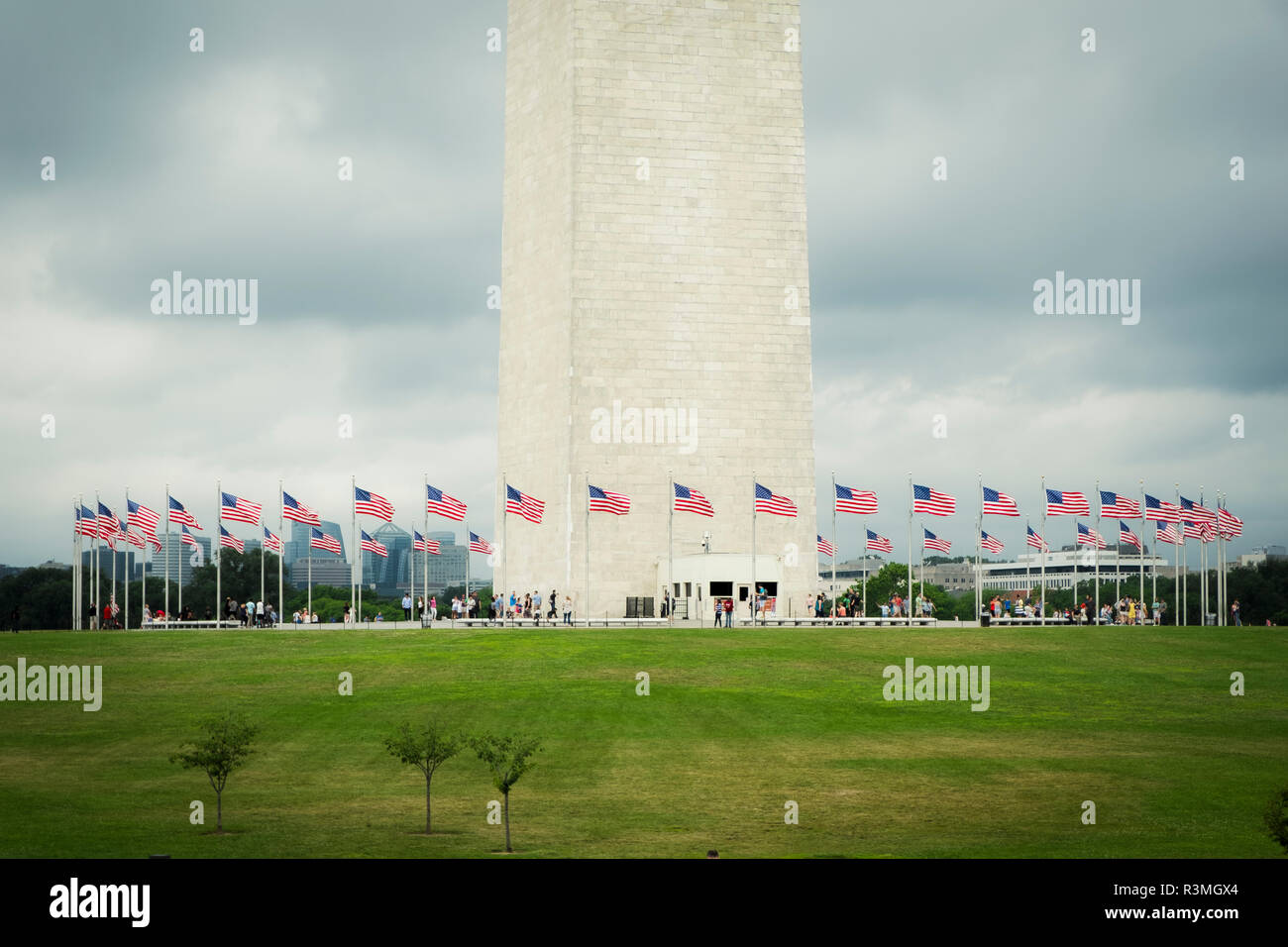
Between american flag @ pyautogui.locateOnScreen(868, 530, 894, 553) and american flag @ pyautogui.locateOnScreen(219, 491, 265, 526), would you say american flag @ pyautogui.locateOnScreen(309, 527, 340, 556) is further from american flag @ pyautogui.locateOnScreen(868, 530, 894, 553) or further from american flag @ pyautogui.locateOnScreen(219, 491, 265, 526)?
american flag @ pyautogui.locateOnScreen(868, 530, 894, 553)

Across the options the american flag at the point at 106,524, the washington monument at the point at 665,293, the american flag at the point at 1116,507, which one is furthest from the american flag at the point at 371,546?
the american flag at the point at 1116,507

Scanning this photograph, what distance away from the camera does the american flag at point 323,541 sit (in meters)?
64.6

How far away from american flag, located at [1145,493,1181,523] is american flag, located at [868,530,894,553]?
11095mm

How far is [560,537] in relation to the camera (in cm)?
7850

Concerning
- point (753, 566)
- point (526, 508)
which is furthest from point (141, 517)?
point (753, 566)

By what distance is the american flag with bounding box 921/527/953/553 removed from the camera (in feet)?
213

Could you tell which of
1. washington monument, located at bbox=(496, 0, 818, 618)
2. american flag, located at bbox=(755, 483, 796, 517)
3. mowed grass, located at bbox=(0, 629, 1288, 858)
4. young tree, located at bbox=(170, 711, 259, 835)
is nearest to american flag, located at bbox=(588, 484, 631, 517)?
american flag, located at bbox=(755, 483, 796, 517)

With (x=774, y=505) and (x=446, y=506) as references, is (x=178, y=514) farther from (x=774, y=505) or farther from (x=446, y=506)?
(x=774, y=505)

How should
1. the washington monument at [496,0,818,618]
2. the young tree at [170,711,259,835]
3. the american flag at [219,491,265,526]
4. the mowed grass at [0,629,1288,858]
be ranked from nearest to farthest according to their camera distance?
the mowed grass at [0,629,1288,858] → the young tree at [170,711,259,835] → the american flag at [219,491,265,526] → the washington monument at [496,0,818,618]

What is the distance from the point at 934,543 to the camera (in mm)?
65250

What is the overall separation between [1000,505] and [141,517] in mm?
35878
